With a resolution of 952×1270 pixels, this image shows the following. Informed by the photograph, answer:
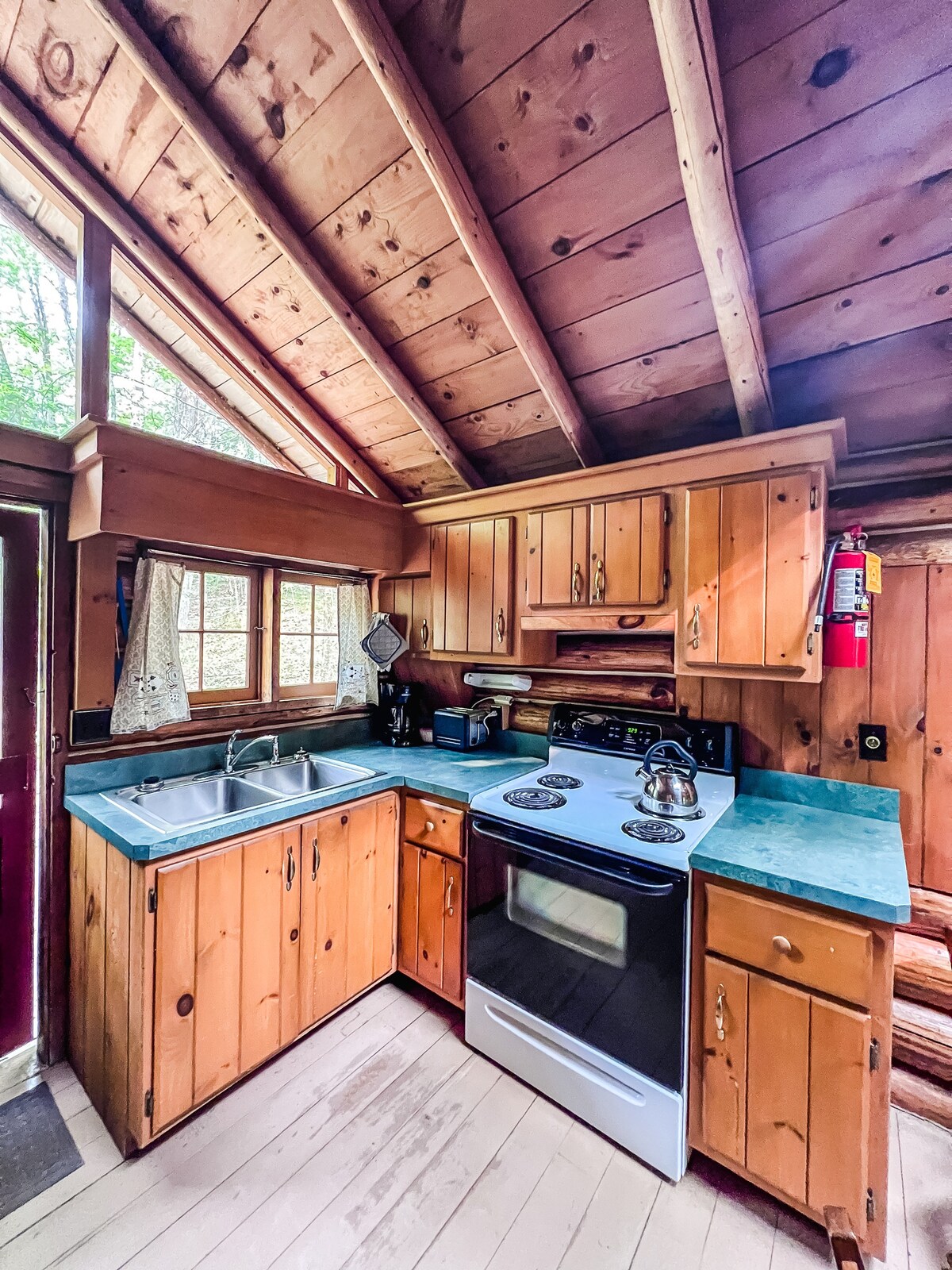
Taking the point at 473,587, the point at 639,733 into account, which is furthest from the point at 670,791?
the point at 473,587

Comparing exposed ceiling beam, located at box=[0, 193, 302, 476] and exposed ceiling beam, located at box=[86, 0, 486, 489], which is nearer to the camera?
exposed ceiling beam, located at box=[86, 0, 486, 489]

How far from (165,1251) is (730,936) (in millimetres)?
1564

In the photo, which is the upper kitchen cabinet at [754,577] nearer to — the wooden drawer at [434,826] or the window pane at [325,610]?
the wooden drawer at [434,826]

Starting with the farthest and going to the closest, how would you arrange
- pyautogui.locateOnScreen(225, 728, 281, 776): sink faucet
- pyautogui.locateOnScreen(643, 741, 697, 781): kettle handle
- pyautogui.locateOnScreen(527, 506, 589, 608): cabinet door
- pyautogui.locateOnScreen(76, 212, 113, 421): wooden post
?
pyautogui.locateOnScreen(225, 728, 281, 776): sink faucet
pyautogui.locateOnScreen(527, 506, 589, 608): cabinet door
pyautogui.locateOnScreen(76, 212, 113, 421): wooden post
pyautogui.locateOnScreen(643, 741, 697, 781): kettle handle

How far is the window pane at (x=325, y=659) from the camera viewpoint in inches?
108


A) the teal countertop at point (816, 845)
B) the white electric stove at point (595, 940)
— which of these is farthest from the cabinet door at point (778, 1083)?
the teal countertop at point (816, 845)

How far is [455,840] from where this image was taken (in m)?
1.98

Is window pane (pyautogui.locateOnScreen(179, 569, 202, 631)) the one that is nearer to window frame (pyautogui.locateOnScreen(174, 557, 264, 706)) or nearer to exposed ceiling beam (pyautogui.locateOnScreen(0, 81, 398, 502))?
window frame (pyautogui.locateOnScreen(174, 557, 264, 706))

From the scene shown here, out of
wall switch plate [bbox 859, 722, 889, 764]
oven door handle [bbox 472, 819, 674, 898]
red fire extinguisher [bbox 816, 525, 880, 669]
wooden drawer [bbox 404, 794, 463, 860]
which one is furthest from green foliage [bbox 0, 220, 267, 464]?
wall switch plate [bbox 859, 722, 889, 764]

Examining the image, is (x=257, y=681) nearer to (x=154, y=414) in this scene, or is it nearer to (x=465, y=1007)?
(x=154, y=414)

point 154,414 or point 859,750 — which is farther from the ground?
point 154,414

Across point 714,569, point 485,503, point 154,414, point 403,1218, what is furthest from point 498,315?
point 403,1218

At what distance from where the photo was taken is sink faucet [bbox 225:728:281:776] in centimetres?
215

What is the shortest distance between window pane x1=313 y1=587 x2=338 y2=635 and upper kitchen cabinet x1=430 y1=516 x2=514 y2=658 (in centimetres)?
61
